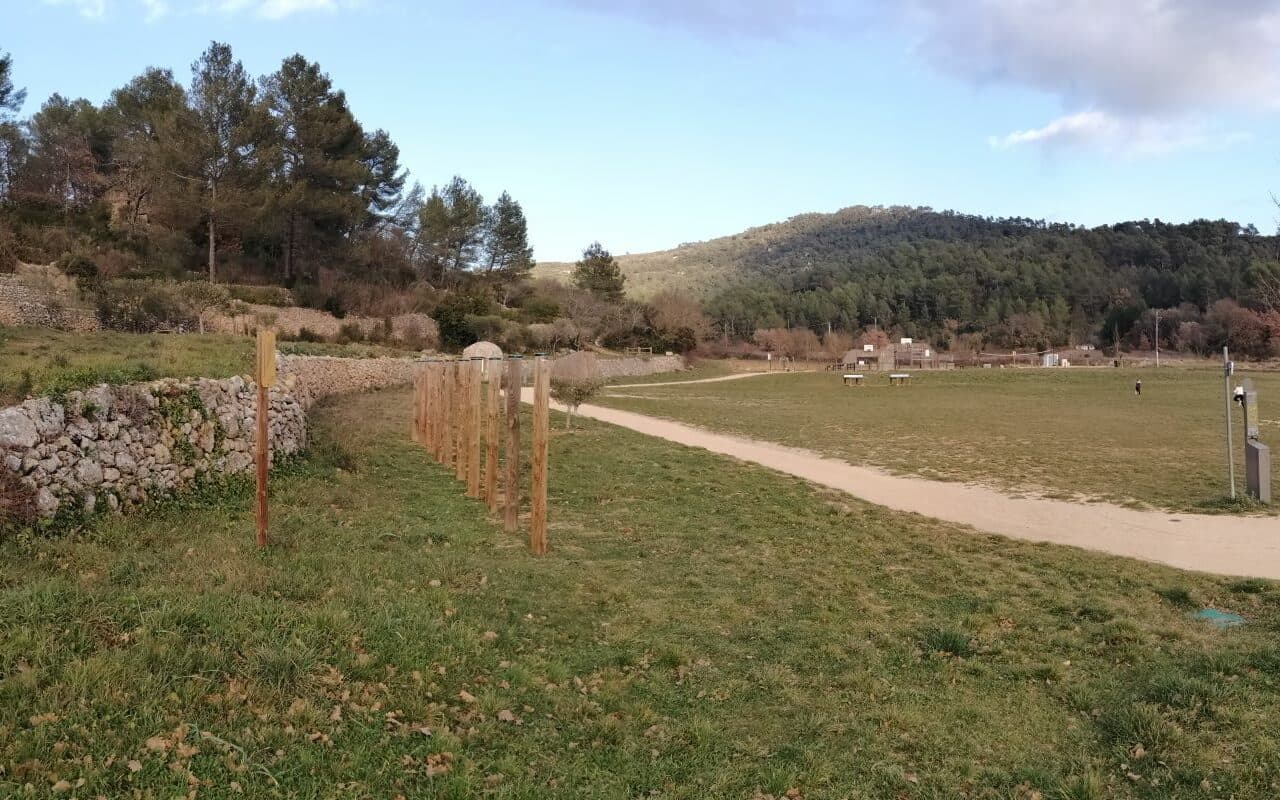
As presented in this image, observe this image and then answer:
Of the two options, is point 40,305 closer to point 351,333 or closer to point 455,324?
point 351,333

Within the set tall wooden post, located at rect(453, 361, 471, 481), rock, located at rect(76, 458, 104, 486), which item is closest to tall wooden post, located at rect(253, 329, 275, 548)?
rock, located at rect(76, 458, 104, 486)

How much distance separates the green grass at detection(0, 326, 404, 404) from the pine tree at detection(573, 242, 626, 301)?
178ft

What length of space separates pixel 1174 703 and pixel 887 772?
2036 mm

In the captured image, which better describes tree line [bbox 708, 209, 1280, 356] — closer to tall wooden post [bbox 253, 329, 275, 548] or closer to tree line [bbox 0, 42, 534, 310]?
tree line [bbox 0, 42, 534, 310]

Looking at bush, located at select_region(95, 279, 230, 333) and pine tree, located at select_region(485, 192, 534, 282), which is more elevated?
pine tree, located at select_region(485, 192, 534, 282)

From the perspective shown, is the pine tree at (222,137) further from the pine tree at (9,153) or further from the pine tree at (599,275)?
the pine tree at (599,275)

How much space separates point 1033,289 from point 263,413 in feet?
400

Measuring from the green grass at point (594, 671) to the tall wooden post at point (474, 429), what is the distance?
2202 millimetres

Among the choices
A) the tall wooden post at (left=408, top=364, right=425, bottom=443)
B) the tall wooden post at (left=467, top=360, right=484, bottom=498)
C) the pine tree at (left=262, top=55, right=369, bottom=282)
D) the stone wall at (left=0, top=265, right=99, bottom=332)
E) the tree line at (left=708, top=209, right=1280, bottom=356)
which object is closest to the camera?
the tall wooden post at (left=467, top=360, right=484, bottom=498)

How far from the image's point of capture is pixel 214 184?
127ft

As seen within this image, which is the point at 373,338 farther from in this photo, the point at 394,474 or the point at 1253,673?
the point at 1253,673

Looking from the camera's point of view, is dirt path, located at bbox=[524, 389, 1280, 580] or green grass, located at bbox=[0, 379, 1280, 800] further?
dirt path, located at bbox=[524, 389, 1280, 580]

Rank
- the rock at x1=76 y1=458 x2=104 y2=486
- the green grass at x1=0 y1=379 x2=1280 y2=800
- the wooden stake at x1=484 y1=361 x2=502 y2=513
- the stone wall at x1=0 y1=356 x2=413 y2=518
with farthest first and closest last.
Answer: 1. the wooden stake at x1=484 y1=361 x2=502 y2=513
2. the rock at x1=76 y1=458 x2=104 y2=486
3. the stone wall at x1=0 y1=356 x2=413 y2=518
4. the green grass at x1=0 y1=379 x2=1280 y2=800

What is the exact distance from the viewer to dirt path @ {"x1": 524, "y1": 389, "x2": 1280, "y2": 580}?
8.70 metres
